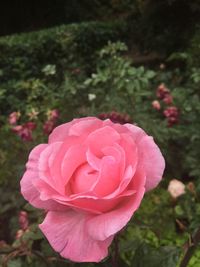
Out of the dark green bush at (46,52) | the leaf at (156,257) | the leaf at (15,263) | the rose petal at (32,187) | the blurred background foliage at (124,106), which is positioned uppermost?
the rose petal at (32,187)

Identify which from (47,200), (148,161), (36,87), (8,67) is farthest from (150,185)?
(8,67)

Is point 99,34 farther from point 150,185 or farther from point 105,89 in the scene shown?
point 150,185

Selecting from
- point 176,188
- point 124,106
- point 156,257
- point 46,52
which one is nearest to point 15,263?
point 156,257

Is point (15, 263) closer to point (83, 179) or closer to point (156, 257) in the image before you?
point (156, 257)

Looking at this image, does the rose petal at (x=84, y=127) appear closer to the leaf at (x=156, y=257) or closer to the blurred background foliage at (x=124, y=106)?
the blurred background foliage at (x=124, y=106)

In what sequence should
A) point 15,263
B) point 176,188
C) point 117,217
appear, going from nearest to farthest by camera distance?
point 117,217
point 15,263
point 176,188

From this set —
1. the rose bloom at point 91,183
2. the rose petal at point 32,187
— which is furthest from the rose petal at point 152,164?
the rose petal at point 32,187
